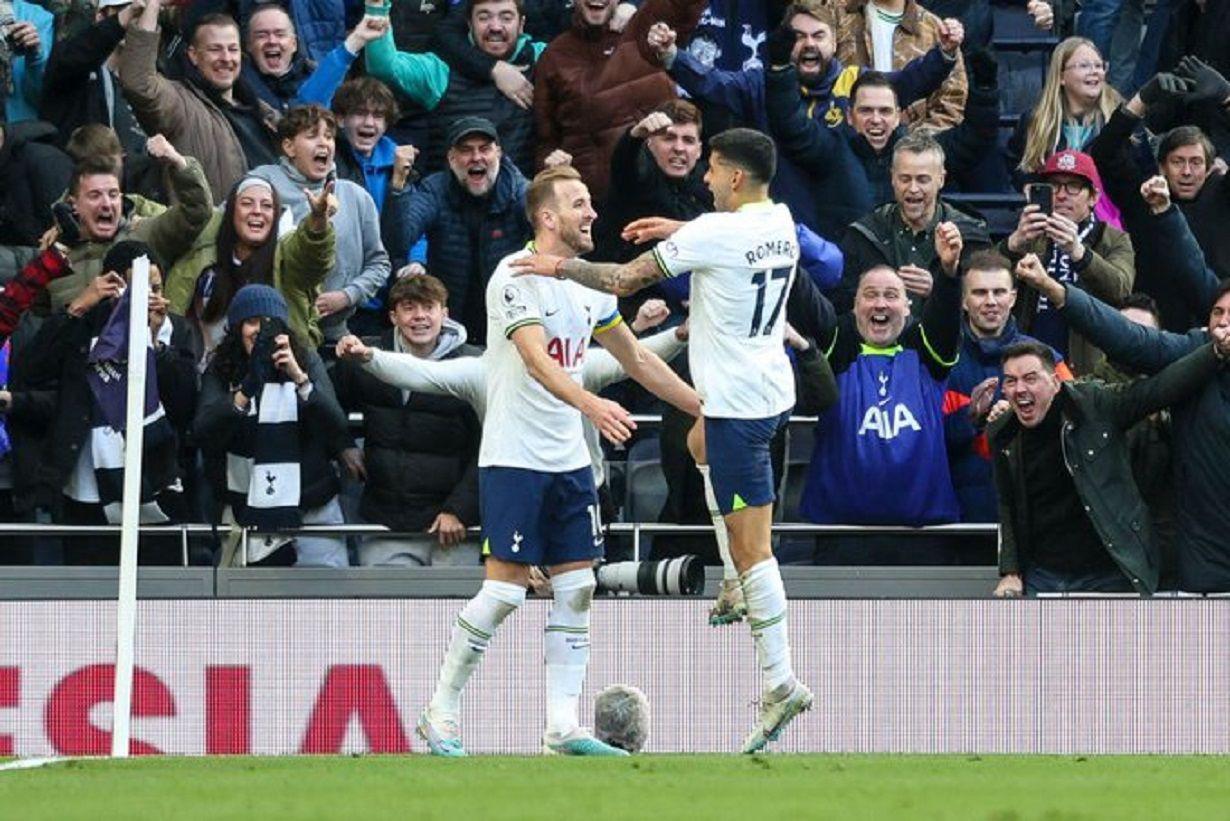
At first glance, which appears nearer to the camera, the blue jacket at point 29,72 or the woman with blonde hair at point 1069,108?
the blue jacket at point 29,72

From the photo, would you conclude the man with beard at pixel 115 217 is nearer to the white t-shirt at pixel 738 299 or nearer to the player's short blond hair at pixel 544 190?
the player's short blond hair at pixel 544 190

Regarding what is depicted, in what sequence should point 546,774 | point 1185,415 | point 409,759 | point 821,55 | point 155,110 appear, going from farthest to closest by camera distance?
1. point 821,55
2. point 155,110
3. point 1185,415
4. point 409,759
5. point 546,774

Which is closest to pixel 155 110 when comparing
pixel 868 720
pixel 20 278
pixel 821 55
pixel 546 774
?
pixel 20 278

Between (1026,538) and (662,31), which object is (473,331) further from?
(1026,538)

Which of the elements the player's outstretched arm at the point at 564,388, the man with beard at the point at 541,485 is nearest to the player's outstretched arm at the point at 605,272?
the man with beard at the point at 541,485

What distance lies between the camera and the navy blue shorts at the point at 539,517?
12.0 m

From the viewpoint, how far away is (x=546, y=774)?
34.1 feet

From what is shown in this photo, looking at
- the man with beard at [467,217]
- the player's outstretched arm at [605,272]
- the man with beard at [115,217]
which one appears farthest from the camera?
the man with beard at [467,217]

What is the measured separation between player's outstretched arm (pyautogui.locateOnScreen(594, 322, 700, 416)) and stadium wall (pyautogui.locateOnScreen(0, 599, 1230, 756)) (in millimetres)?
2070

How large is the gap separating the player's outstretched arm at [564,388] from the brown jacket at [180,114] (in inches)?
179

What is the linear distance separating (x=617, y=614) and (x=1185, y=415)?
297 cm

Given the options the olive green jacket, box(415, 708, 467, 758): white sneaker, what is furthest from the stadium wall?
box(415, 708, 467, 758): white sneaker

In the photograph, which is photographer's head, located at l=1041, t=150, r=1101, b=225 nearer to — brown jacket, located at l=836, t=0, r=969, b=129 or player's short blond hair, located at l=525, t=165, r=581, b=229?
brown jacket, located at l=836, t=0, r=969, b=129

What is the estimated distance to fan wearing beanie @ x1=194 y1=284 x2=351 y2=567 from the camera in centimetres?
1425
